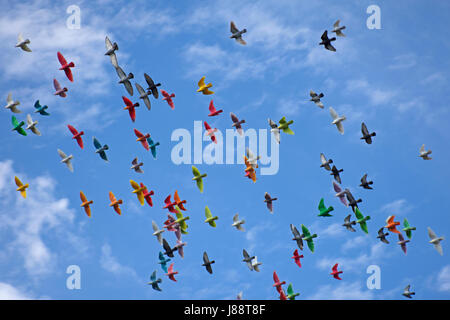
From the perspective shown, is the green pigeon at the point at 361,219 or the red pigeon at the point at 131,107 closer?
the green pigeon at the point at 361,219

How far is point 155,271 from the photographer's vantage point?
42.3 meters

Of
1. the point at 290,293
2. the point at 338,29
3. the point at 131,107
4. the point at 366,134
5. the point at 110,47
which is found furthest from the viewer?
the point at 366,134

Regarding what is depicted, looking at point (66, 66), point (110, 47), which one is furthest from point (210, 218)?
point (66, 66)

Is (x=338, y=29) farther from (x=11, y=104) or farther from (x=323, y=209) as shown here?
(x=11, y=104)

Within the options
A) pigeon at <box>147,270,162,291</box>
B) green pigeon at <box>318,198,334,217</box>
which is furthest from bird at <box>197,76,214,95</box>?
pigeon at <box>147,270,162,291</box>

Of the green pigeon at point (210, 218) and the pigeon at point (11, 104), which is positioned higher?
the pigeon at point (11, 104)

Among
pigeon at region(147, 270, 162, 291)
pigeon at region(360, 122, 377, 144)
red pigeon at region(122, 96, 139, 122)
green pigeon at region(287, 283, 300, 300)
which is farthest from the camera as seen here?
pigeon at region(360, 122, 377, 144)

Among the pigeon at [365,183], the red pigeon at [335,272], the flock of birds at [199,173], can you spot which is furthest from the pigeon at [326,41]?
the red pigeon at [335,272]

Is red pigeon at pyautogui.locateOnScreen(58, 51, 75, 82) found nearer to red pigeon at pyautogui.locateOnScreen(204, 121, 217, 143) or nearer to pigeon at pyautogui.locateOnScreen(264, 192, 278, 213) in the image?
red pigeon at pyautogui.locateOnScreen(204, 121, 217, 143)

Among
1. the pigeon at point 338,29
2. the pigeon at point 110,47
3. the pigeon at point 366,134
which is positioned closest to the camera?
the pigeon at point 110,47

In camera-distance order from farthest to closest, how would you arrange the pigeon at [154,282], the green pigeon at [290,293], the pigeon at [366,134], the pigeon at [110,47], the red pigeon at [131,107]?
1. the pigeon at [366,134]
2. the red pigeon at [131,107]
3. the pigeon at [110,47]
4. the green pigeon at [290,293]
5. the pigeon at [154,282]

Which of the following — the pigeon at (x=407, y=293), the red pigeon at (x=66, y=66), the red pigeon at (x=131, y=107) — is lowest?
the pigeon at (x=407, y=293)

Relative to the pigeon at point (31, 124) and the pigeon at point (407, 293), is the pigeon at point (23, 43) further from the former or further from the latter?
the pigeon at point (407, 293)
